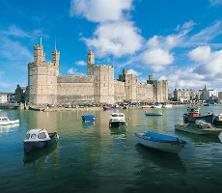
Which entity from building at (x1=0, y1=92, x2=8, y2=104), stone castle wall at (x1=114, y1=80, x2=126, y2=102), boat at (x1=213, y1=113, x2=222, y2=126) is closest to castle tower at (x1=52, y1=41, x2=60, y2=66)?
stone castle wall at (x1=114, y1=80, x2=126, y2=102)

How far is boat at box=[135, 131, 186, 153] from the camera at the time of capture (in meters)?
19.3

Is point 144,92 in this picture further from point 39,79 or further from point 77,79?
point 39,79

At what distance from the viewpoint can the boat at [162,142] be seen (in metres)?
19.3

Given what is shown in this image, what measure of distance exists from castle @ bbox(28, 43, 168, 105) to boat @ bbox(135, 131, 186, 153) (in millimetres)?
90429

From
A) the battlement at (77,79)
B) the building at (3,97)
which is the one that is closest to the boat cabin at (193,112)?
the battlement at (77,79)

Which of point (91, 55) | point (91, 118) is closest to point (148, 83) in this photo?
point (91, 55)

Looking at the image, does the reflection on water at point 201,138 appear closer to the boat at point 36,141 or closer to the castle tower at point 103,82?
the boat at point 36,141

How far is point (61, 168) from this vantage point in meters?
17.0

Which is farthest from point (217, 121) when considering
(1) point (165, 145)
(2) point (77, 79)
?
(2) point (77, 79)

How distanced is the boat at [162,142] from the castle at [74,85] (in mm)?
90429

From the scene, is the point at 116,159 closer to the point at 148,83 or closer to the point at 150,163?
the point at 150,163

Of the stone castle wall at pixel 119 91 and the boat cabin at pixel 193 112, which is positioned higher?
the stone castle wall at pixel 119 91

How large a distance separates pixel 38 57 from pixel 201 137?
8885 cm

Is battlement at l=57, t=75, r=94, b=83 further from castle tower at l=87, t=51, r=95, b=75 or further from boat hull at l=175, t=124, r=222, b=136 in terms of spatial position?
boat hull at l=175, t=124, r=222, b=136
